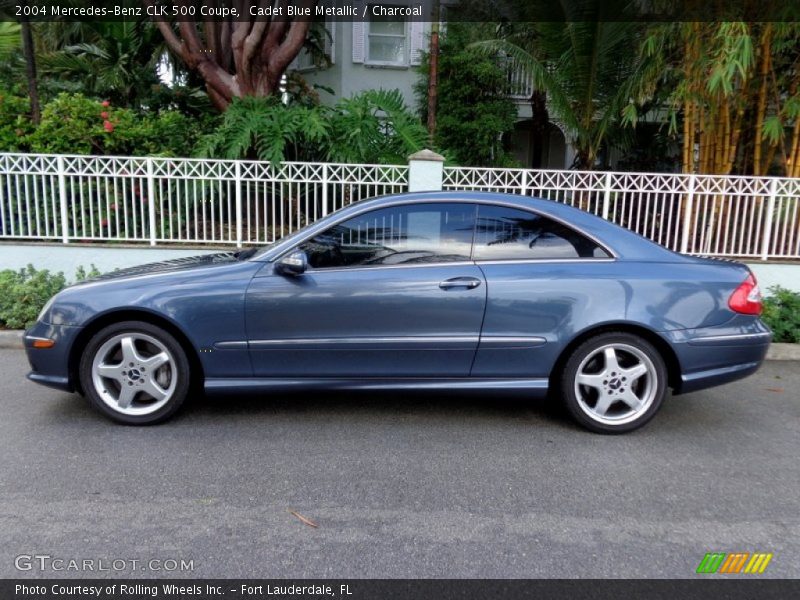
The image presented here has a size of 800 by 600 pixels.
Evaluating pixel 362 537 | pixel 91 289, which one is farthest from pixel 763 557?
pixel 91 289

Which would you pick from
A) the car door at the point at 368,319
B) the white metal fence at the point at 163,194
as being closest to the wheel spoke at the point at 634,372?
the car door at the point at 368,319

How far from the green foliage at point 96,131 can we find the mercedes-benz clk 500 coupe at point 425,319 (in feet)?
17.0

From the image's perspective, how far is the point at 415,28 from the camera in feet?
49.3

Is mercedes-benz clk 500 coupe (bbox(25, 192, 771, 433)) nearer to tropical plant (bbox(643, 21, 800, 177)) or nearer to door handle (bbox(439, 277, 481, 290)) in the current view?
door handle (bbox(439, 277, 481, 290))

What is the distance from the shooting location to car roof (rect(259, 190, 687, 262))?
4336 millimetres

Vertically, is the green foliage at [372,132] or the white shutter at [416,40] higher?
the white shutter at [416,40]

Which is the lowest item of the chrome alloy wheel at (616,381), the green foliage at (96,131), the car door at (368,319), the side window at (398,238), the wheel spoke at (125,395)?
the wheel spoke at (125,395)

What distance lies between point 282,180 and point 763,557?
21.7 feet

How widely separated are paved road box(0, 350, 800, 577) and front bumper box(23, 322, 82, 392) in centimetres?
33

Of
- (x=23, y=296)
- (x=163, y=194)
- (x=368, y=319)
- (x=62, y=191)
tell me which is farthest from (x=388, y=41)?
(x=368, y=319)

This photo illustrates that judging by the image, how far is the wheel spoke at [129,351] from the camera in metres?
4.22

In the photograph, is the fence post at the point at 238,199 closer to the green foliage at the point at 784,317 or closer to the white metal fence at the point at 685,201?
the white metal fence at the point at 685,201
